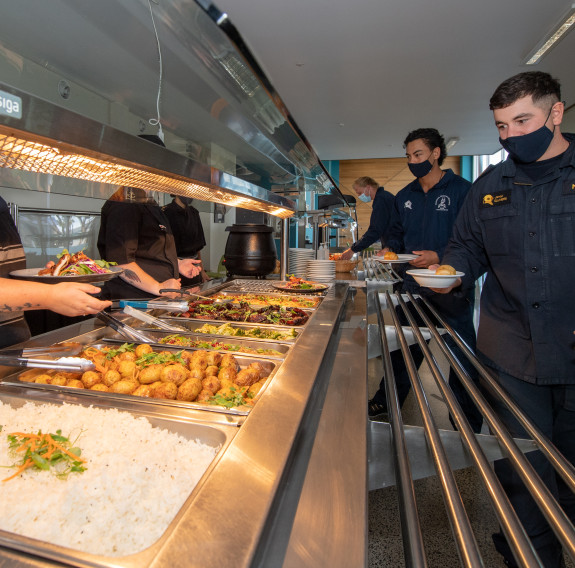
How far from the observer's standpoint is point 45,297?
124cm

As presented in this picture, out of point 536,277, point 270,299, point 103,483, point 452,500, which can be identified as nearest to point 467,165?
point 270,299

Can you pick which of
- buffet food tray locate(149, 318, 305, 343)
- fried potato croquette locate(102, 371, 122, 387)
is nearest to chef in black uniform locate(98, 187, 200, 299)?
buffet food tray locate(149, 318, 305, 343)

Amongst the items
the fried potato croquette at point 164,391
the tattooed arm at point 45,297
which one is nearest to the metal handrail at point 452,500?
the fried potato croquette at point 164,391

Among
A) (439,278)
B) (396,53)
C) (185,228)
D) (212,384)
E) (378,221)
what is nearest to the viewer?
(212,384)

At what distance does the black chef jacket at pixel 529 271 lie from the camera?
5.09 ft

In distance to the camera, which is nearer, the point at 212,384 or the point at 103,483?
the point at 103,483

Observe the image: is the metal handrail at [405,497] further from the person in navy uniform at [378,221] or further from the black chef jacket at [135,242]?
the person in navy uniform at [378,221]

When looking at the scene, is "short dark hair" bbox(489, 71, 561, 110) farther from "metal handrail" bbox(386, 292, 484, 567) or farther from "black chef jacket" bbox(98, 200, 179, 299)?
"black chef jacket" bbox(98, 200, 179, 299)

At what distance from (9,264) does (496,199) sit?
88.0 inches

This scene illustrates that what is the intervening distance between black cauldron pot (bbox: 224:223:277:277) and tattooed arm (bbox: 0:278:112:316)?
7.25ft

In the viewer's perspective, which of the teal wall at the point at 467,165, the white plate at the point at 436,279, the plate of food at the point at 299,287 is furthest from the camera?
the teal wall at the point at 467,165

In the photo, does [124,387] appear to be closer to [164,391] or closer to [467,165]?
[164,391]

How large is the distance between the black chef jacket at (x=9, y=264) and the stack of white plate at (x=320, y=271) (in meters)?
2.30

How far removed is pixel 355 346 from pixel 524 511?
1006mm
